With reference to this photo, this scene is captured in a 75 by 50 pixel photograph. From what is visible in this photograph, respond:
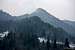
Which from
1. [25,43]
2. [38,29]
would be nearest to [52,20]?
[38,29]

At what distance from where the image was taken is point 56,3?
2396 millimetres

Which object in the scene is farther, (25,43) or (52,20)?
(52,20)

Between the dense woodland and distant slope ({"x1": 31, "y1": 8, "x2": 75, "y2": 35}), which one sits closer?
the dense woodland

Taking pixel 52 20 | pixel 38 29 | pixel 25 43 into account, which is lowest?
pixel 25 43

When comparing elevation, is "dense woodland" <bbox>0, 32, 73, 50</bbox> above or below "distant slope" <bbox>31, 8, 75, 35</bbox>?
below

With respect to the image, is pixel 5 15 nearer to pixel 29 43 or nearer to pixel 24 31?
pixel 24 31

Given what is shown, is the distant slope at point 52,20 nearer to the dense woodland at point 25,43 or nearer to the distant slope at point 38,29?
the distant slope at point 38,29

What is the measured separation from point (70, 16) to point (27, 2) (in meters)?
0.78

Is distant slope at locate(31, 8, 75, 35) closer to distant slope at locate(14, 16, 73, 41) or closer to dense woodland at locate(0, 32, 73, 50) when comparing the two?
distant slope at locate(14, 16, 73, 41)

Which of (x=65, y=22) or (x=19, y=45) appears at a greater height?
(x=65, y=22)

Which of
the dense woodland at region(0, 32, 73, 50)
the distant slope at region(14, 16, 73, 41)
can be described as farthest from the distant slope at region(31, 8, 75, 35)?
the dense woodland at region(0, 32, 73, 50)

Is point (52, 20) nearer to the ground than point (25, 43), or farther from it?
farther from it

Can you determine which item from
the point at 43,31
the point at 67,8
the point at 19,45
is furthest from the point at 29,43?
the point at 67,8

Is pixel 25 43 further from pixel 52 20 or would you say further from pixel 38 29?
pixel 52 20
